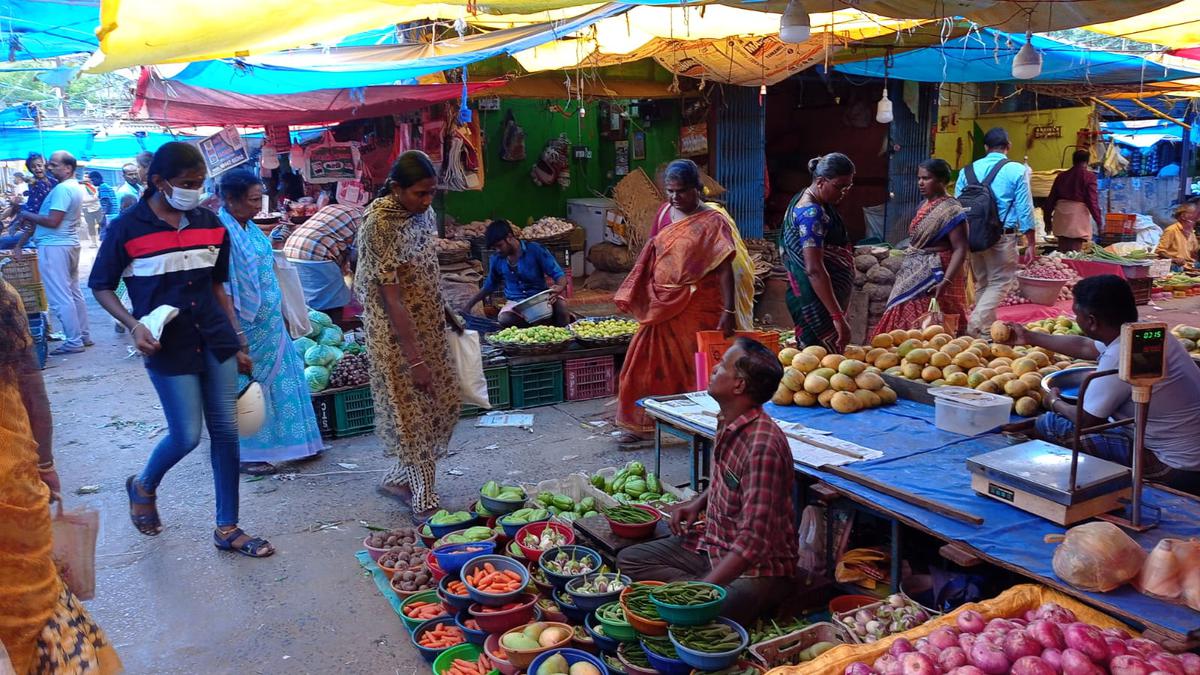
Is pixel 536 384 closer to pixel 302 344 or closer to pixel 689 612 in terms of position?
pixel 302 344

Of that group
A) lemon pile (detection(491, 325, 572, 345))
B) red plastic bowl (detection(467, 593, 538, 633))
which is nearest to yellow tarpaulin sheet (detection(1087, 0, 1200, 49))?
lemon pile (detection(491, 325, 572, 345))

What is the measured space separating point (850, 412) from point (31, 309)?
8.35 m

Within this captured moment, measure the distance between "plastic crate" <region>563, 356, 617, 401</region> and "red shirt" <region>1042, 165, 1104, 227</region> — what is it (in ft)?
27.2

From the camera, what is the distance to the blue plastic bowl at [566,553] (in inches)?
141

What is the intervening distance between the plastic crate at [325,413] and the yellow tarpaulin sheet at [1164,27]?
663 cm

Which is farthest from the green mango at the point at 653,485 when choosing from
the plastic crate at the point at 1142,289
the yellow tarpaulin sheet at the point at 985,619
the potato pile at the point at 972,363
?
the plastic crate at the point at 1142,289

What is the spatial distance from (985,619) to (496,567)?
6.56ft

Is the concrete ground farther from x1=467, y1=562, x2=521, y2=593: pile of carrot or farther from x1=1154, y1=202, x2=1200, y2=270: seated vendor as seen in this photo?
x1=1154, y1=202, x2=1200, y2=270: seated vendor

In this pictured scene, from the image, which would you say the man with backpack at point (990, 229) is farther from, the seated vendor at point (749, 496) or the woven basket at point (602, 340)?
the seated vendor at point (749, 496)

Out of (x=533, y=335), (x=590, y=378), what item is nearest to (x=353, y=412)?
(x=533, y=335)

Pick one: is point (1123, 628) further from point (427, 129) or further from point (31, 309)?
point (31, 309)

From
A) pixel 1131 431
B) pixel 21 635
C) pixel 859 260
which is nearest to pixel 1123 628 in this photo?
pixel 1131 431

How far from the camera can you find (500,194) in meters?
11.2

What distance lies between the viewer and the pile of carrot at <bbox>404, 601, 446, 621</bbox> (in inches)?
145
